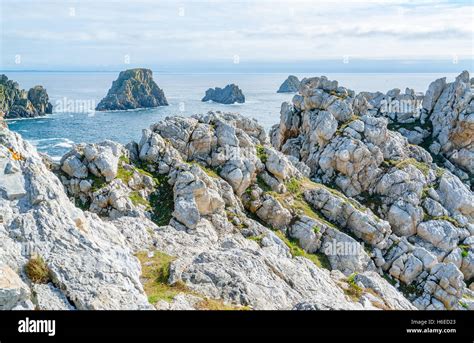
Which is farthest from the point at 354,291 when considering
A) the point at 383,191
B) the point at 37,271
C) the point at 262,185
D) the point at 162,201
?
the point at 383,191

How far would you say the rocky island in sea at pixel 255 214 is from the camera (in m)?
14.3

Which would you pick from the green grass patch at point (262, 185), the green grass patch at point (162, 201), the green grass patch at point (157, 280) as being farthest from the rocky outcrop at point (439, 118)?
the green grass patch at point (157, 280)

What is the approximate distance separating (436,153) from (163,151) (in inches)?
2018

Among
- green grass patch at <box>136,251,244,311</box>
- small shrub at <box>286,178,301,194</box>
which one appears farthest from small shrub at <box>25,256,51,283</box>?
small shrub at <box>286,178,301,194</box>

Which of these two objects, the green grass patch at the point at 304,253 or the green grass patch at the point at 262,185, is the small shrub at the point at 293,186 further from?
the green grass patch at the point at 304,253

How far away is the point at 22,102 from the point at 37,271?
17581 centimetres

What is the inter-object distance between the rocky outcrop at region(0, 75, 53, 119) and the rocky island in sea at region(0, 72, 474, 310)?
125 meters

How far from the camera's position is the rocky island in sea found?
46.8ft

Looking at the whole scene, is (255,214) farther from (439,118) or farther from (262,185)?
(439,118)

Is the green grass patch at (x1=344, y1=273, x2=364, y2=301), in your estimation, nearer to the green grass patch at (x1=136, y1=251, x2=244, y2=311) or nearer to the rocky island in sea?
the rocky island in sea

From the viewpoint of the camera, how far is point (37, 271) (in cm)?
1240

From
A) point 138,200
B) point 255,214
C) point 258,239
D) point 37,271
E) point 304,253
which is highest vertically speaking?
point 37,271
